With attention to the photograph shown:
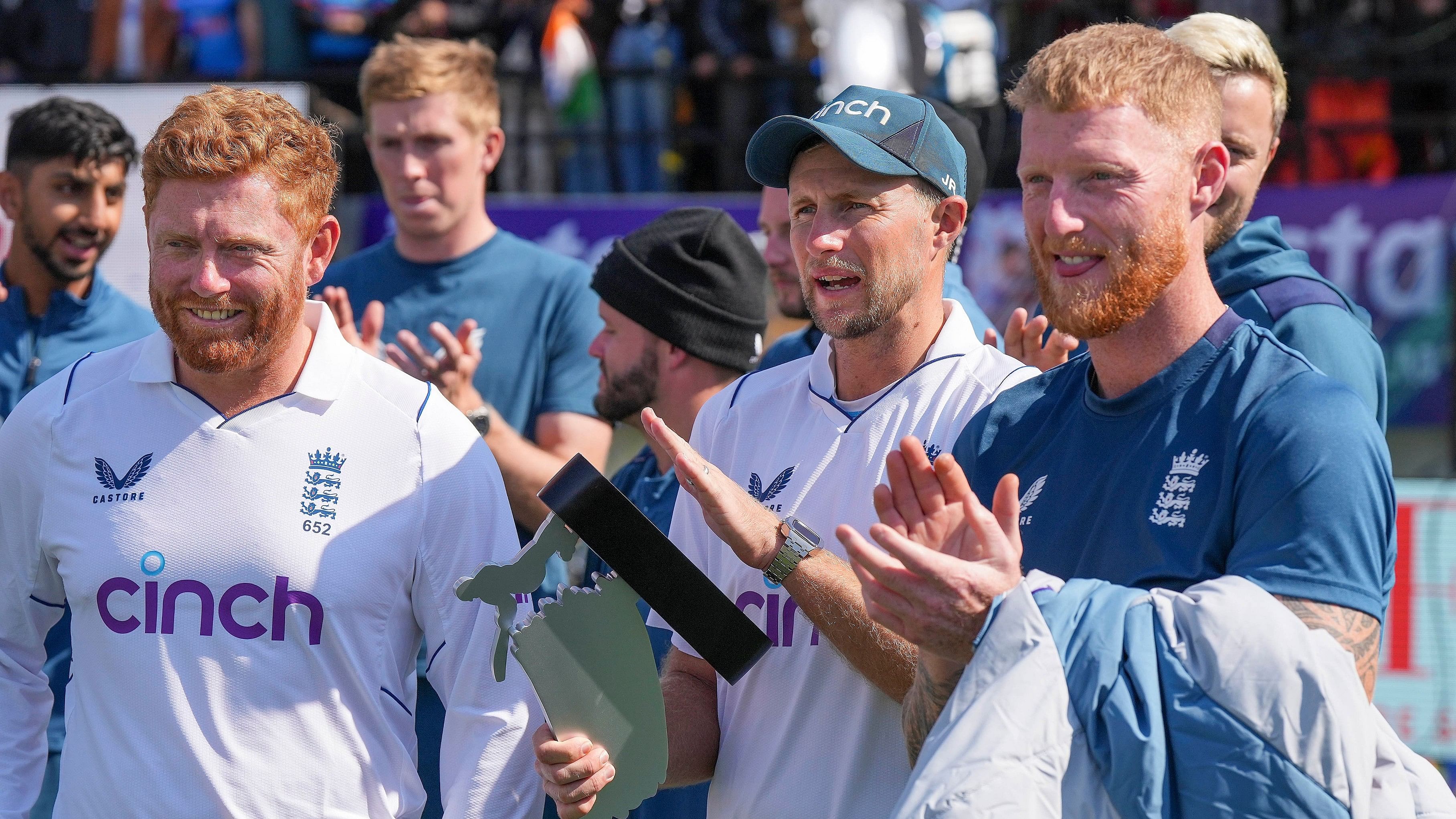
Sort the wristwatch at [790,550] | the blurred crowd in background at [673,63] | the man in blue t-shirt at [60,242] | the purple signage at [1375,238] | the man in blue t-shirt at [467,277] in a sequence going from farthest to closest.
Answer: the blurred crowd in background at [673,63] < the purple signage at [1375,238] < the man in blue t-shirt at [60,242] < the man in blue t-shirt at [467,277] < the wristwatch at [790,550]

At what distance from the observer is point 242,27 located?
876 centimetres

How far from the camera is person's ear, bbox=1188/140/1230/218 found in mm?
2365

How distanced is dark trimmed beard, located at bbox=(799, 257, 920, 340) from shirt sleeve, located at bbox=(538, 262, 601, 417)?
1.56 meters

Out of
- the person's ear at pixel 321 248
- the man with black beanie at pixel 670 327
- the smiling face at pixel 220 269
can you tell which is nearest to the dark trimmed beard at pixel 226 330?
the smiling face at pixel 220 269

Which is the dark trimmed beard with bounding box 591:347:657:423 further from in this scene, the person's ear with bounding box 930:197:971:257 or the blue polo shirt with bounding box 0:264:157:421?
the blue polo shirt with bounding box 0:264:157:421

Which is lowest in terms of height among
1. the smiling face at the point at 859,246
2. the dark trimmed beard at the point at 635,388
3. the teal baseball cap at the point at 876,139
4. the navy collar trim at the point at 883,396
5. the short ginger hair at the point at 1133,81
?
the dark trimmed beard at the point at 635,388

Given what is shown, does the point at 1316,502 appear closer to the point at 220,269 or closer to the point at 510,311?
the point at 220,269

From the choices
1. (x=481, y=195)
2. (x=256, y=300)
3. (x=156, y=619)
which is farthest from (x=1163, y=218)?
(x=481, y=195)

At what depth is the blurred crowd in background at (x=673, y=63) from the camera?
8562mm

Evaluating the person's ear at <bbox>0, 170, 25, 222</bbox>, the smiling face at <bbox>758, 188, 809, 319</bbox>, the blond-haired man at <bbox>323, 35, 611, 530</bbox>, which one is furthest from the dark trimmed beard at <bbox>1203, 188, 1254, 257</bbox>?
the person's ear at <bbox>0, 170, 25, 222</bbox>

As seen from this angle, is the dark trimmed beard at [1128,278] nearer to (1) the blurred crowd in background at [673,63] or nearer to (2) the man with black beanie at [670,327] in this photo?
(2) the man with black beanie at [670,327]

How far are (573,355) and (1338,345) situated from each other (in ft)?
7.27

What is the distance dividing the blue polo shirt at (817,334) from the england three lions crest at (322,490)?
115 cm

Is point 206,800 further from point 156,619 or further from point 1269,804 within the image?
point 1269,804
